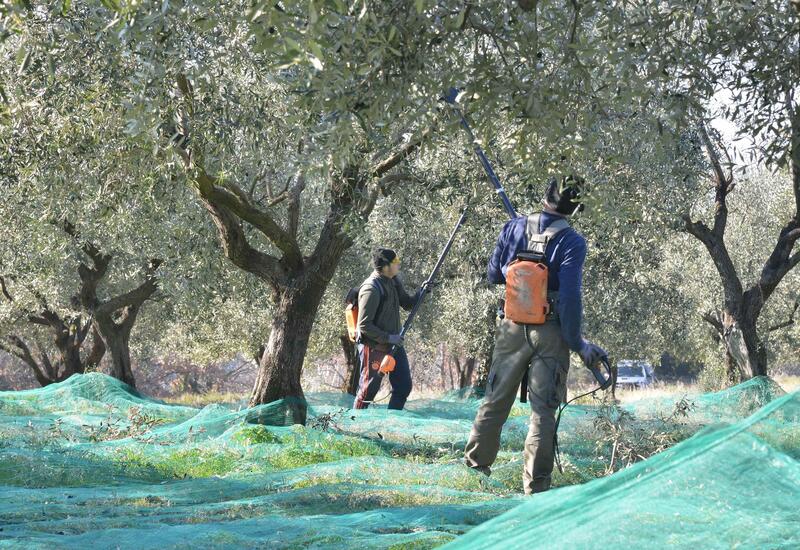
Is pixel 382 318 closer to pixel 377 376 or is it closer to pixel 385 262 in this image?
pixel 385 262

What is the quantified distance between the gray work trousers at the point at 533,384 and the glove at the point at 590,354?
0.14 meters

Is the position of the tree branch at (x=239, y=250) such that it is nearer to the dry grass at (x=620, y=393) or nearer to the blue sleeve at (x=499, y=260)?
the blue sleeve at (x=499, y=260)

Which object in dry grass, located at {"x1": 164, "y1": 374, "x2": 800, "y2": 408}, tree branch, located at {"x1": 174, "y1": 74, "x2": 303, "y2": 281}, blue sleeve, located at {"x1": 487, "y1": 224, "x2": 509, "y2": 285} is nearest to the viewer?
blue sleeve, located at {"x1": 487, "y1": 224, "x2": 509, "y2": 285}

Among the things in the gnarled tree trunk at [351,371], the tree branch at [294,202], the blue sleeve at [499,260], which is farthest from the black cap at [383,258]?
the gnarled tree trunk at [351,371]

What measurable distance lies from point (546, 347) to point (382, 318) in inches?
153

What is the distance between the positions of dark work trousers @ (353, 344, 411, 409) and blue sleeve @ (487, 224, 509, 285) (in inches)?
134

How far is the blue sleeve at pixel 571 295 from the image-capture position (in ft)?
20.4

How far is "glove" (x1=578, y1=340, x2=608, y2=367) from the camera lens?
20.5ft

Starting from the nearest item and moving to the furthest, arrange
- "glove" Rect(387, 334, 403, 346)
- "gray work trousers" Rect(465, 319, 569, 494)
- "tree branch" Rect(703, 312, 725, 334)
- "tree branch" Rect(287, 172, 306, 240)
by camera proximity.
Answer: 1. "gray work trousers" Rect(465, 319, 569, 494)
2. "glove" Rect(387, 334, 403, 346)
3. "tree branch" Rect(287, 172, 306, 240)
4. "tree branch" Rect(703, 312, 725, 334)

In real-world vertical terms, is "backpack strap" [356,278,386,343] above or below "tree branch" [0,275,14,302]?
below

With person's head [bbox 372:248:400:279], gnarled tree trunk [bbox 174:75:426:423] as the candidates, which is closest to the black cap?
person's head [bbox 372:248:400:279]

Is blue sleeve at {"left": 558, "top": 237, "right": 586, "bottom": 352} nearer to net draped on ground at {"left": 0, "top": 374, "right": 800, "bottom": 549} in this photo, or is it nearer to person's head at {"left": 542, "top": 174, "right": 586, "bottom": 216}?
person's head at {"left": 542, "top": 174, "right": 586, "bottom": 216}

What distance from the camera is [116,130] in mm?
9508

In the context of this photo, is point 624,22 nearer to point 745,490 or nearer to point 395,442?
point 745,490
